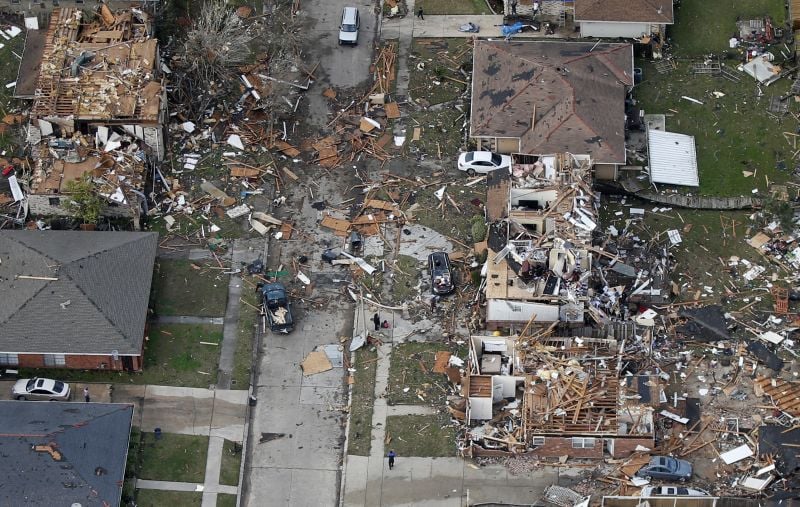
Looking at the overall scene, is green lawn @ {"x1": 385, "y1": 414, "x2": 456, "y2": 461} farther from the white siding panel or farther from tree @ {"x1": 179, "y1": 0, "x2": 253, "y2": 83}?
the white siding panel

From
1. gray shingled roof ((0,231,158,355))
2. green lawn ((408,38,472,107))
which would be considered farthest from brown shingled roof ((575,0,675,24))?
gray shingled roof ((0,231,158,355))

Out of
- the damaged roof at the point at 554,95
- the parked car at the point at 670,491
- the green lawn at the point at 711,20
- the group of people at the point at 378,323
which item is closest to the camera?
the parked car at the point at 670,491

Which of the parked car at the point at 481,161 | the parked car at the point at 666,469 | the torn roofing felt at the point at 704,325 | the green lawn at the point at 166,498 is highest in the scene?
the parked car at the point at 481,161

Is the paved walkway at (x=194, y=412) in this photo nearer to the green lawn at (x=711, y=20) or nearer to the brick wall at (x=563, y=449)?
the brick wall at (x=563, y=449)

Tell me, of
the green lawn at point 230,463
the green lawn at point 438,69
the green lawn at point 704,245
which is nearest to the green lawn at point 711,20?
the green lawn at point 704,245

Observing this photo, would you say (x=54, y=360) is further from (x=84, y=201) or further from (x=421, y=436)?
(x=421, y=436)

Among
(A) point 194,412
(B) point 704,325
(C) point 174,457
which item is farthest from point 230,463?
(B) point 704,325
